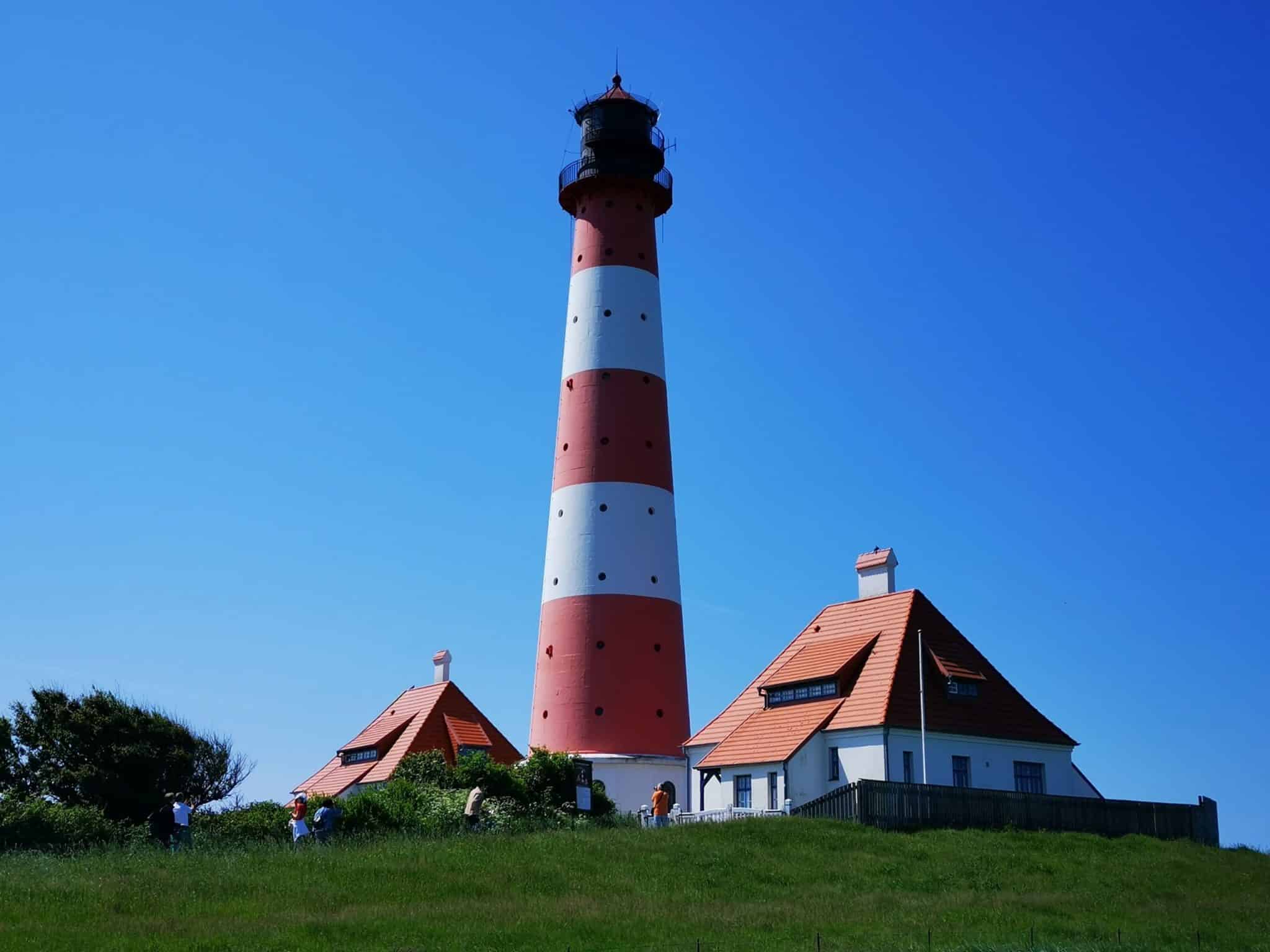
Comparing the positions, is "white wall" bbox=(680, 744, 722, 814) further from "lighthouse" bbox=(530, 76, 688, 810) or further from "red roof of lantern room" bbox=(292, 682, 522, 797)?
"red roof of lantern room" bbox=(292, 682, 522, 797)

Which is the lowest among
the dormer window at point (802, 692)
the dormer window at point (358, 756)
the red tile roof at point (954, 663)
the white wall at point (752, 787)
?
the white wall at point (752, 787)

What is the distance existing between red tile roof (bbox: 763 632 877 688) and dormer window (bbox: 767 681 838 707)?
186mm

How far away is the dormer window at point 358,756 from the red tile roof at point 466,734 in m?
2.72

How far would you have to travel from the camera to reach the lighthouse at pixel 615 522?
40625 millimetres

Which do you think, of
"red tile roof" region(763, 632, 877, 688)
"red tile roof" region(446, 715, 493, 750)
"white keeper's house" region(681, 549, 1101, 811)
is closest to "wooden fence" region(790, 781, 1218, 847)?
"white keeper's house" region(681, 549, 1101, 811)

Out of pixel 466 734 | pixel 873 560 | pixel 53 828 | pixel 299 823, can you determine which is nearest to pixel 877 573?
pixel 873 560

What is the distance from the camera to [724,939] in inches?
771

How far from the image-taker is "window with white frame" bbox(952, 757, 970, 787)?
3547 cm

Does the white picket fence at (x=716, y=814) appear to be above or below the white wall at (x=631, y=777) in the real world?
below

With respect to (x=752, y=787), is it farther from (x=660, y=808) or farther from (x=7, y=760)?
(x=7, y=760)

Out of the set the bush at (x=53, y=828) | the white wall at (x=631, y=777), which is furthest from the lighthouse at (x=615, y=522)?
the bush at (x=53, y=828)

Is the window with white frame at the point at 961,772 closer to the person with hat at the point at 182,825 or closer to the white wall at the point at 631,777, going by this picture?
the white wall at the point at 631,777

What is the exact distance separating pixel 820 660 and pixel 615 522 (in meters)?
7.46

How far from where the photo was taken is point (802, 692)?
37750 millimetres
